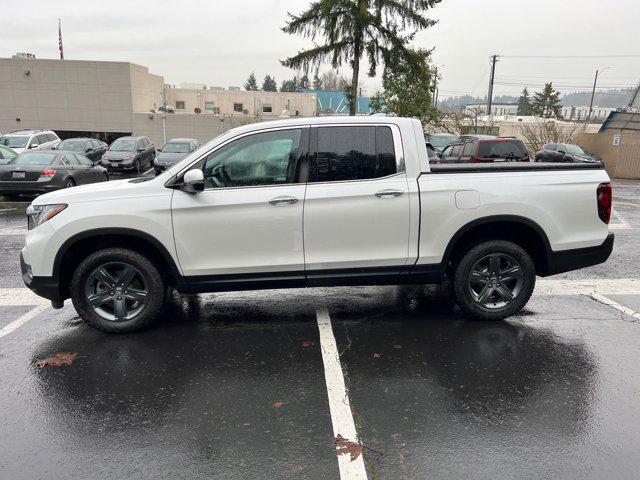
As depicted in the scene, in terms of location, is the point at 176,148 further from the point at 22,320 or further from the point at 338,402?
the point at 338,402

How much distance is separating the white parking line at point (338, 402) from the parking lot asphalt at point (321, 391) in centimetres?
2

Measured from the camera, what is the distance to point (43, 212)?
4.64 m

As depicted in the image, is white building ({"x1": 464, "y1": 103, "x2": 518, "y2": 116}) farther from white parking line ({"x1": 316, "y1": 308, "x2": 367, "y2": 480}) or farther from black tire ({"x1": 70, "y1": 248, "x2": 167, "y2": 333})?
black tire ({"x1": 70, "y1": 248, "x2": 167, "y2": 333})

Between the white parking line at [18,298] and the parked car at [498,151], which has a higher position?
the parked car at [498,151]

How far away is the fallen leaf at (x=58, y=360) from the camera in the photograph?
13.9ft

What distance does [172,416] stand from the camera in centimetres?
343

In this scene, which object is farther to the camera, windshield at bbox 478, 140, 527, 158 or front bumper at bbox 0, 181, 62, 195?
windshield at bbox 478, 140, 527, 158

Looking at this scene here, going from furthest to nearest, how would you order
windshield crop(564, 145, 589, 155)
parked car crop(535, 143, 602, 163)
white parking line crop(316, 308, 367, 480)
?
windshield crop(564, 145, 589, 155), parked car crop(535, 143, 602, 163), white parking line crop(316, 308, 367, 480)

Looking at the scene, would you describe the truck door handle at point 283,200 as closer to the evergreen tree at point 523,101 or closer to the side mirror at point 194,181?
the side mirror at point 194,181

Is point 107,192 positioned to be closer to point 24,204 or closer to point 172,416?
point 172,416

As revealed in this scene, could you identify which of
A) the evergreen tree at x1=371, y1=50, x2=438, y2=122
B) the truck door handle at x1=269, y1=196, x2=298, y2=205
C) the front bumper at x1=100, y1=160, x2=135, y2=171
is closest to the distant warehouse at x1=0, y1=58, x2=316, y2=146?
the evergreen tree at x1=371, y1=50, x2=438, y2=122

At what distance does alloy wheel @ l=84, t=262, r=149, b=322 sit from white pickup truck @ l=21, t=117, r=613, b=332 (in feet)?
0.04

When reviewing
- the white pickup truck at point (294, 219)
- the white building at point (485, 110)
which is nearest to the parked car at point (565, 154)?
the white building at point (485, 110)

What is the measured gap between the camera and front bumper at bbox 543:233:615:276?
495 centimetres
